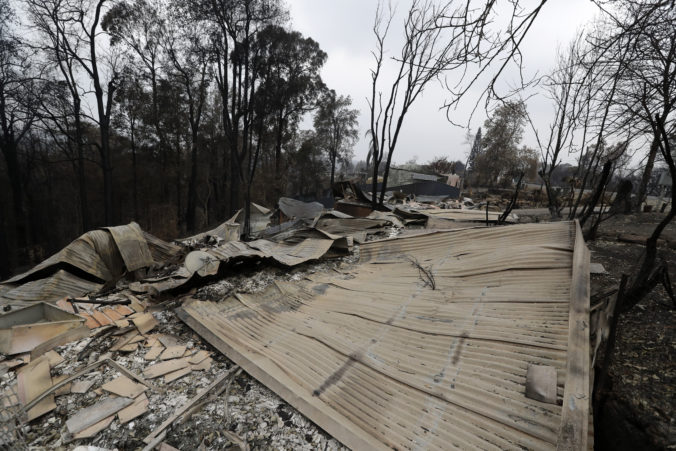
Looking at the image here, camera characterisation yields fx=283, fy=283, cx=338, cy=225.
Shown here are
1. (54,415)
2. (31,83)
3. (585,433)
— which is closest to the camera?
(585,433)

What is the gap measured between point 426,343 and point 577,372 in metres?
0.95

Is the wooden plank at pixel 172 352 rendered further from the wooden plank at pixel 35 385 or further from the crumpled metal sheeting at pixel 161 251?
the crumpled metal sheeting at pixel 161 251

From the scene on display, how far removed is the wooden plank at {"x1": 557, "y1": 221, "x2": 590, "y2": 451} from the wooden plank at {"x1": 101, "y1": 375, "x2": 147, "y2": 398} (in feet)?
8.11

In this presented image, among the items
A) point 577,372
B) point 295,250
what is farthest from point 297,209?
point 577,372

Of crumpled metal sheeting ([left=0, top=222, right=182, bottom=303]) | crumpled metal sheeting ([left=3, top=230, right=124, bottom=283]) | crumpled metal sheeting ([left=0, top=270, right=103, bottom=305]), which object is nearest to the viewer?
crumpled metal sheeting ([left=0, top=270, right=103, bottom=305])

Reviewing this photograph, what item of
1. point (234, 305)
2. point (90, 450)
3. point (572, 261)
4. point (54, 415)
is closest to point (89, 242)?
point (234, 305)

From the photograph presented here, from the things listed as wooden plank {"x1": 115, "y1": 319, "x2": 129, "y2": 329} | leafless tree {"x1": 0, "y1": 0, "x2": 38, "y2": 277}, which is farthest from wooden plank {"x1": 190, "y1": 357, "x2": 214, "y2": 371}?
leafless tree {"x1": 0, "y1": 0, "x2": 38, "y2": 277}

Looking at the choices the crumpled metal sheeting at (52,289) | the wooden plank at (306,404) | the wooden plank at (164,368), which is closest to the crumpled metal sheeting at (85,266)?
the crumpled metal sheeting at (52,289)

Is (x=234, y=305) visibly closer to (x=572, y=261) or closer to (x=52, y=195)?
(x=572, y=261)

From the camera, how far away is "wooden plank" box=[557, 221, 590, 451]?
1272mm

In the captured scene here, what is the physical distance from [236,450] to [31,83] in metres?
14.8

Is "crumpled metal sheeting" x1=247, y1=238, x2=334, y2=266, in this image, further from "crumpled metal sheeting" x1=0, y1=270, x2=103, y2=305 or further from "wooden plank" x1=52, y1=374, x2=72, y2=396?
"wooden plank" x1=52, y1=374, x2=72, y2=396

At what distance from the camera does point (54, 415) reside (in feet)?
5.86

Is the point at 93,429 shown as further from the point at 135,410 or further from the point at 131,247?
the point at 131,247
